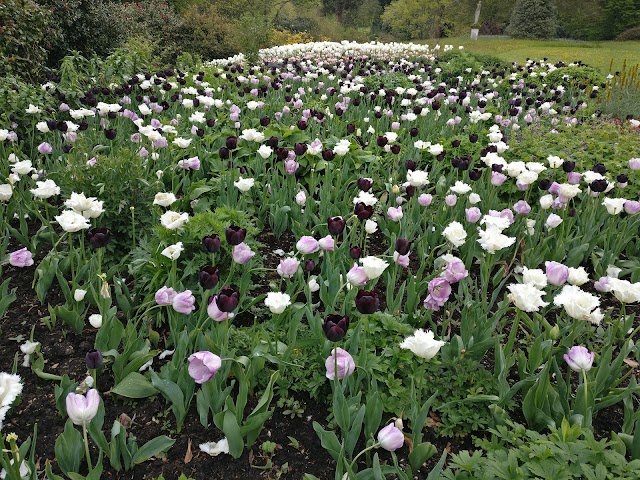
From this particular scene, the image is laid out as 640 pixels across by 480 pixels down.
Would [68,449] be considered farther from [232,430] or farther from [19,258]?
[19,258]

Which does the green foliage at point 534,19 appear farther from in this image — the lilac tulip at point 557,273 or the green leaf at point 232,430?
the green leaf at point 232,430

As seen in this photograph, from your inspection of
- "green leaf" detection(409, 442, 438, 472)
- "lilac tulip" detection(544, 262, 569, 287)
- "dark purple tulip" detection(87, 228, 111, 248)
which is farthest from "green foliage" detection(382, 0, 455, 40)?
"green leaf" detection(409, 442, 438, 472)

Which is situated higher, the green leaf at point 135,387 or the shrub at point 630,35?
the shrub at point 630,35

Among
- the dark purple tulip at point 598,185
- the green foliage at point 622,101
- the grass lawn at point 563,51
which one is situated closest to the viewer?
the dark purple tulip at point 598,185

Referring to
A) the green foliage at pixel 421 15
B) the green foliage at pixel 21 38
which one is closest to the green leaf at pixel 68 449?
the green foliage at pixel 21 38

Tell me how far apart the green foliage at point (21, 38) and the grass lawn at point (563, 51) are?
12039 mm

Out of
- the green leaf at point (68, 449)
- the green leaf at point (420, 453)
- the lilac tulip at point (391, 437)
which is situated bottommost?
the green leaf at point (420, 453)

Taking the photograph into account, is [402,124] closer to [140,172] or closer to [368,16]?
[140,172]

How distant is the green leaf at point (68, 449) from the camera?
5.65 feet

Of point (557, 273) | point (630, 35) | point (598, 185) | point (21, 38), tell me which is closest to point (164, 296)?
point (557, 273)

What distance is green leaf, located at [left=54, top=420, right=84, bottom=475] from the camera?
1724 mm

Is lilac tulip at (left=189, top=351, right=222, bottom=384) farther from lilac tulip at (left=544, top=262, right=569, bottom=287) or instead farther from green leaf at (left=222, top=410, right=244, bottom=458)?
lilac tulip at (left=544, top=262, right=569, bottom=287)

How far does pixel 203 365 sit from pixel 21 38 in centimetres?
632

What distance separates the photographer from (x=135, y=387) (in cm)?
214
